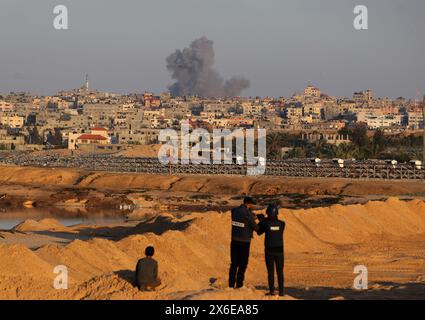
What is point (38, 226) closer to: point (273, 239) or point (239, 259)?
point (239, 259)

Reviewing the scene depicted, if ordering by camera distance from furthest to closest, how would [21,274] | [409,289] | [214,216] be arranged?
1. [214,216]
2. [409,289]
3. [21,274]

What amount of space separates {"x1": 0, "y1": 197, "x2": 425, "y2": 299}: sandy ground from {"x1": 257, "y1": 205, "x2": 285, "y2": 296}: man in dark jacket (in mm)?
429

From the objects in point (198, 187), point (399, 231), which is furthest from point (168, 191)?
point (399, 231)

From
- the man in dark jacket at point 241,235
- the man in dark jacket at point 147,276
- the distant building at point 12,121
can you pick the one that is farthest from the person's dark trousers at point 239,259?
the distant building at point 12,121

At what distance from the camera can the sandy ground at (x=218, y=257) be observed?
611 inches

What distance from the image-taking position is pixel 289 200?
58.5 meters

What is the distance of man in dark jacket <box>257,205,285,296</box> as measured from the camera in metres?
15.6

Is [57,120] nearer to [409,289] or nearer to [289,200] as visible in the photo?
[289,200]

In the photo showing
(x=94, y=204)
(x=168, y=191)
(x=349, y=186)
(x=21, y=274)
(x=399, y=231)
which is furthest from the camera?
(x=168, y=191)

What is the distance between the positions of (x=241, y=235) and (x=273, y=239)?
18.9 inches

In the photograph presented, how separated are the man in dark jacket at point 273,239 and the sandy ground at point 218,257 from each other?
0.43m

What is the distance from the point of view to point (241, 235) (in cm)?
1560

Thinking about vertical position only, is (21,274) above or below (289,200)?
above

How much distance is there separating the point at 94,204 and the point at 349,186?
15.6 metres
